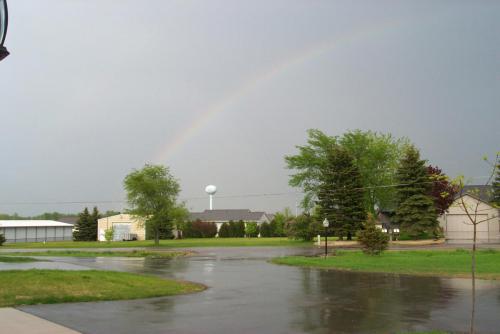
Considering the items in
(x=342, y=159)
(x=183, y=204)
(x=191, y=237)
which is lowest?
(x=191, y=237)

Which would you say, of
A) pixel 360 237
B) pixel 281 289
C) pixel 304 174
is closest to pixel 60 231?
pixel 304 174

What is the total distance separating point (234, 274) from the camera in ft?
75.7

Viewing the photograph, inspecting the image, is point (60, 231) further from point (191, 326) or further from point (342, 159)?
point (191, 326)

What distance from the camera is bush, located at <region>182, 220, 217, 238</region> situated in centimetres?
8891

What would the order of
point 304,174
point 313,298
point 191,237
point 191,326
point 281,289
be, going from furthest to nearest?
point 191,237
point 304,174
point 281,289
point 313,298
point 191,326

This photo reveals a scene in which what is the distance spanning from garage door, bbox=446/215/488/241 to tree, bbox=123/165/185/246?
3201 centimetres

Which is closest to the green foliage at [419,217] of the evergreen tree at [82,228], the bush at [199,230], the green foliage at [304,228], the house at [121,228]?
the green foliage at [304,228]

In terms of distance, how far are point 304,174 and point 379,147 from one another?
402 inches

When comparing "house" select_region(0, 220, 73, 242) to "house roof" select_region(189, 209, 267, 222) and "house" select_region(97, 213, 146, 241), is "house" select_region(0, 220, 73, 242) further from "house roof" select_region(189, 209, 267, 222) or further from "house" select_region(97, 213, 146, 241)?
"house roof" select_region(189, 209, 267, 222)

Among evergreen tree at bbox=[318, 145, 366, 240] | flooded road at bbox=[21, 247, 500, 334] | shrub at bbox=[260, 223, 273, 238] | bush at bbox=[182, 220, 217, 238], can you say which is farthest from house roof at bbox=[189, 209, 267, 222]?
flooded road at bbox=[21, 247, 500, 334]

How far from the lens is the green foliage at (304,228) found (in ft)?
196

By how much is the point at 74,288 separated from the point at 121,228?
72.6 meters

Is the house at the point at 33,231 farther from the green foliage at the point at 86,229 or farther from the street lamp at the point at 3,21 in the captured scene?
the street lamp at the point at 3,21

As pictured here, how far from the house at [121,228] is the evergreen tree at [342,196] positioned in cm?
4094
